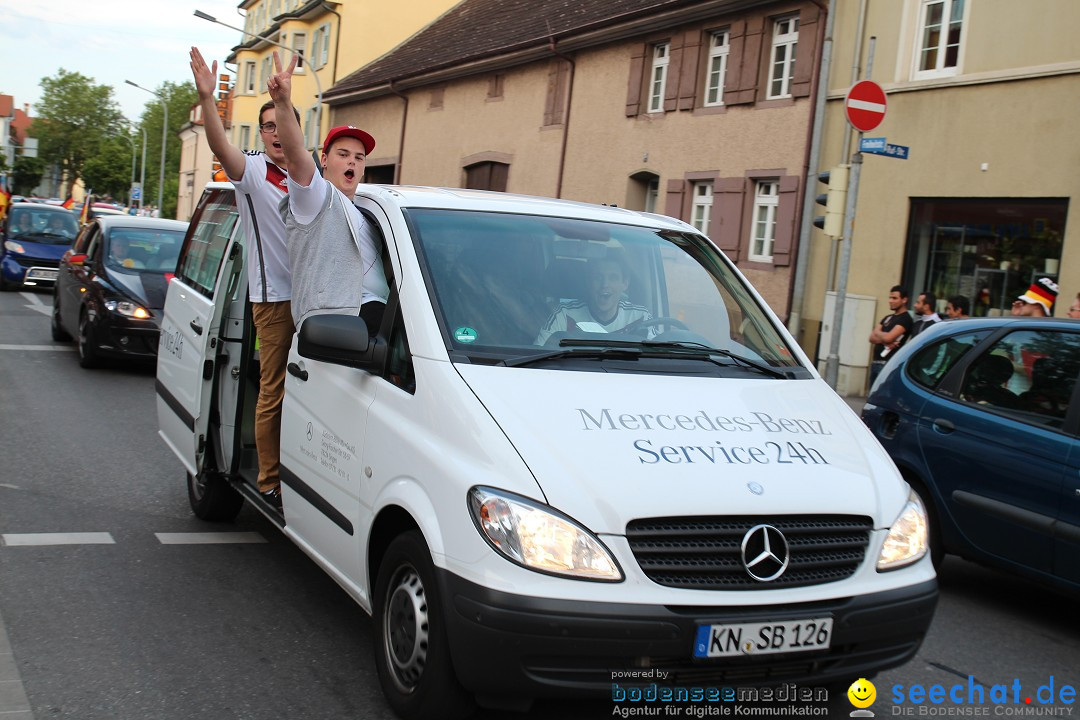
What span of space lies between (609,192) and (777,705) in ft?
69.2

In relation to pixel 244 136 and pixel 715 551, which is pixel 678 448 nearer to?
pixel 715 551

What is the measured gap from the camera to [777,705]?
13.4 feet

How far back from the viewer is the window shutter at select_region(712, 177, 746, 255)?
20.8 metres

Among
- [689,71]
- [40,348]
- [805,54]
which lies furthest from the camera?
[689,71]

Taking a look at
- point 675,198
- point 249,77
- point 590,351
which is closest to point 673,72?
point 675,198

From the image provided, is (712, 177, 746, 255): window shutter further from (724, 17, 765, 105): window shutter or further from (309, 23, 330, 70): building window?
(309, 23, 330, 70): building window

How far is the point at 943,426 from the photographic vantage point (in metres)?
6.31

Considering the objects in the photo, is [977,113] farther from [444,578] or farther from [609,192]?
[444,578]

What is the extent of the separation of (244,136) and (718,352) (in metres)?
57.5

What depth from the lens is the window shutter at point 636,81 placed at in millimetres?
23812

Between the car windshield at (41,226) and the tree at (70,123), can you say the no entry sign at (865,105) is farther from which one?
the tree at (70,123)

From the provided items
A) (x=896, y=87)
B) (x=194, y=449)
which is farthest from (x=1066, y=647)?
(x=896, y=87)

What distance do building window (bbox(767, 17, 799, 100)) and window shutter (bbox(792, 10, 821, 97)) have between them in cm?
30

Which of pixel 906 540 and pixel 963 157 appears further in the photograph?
pixel 963 157
